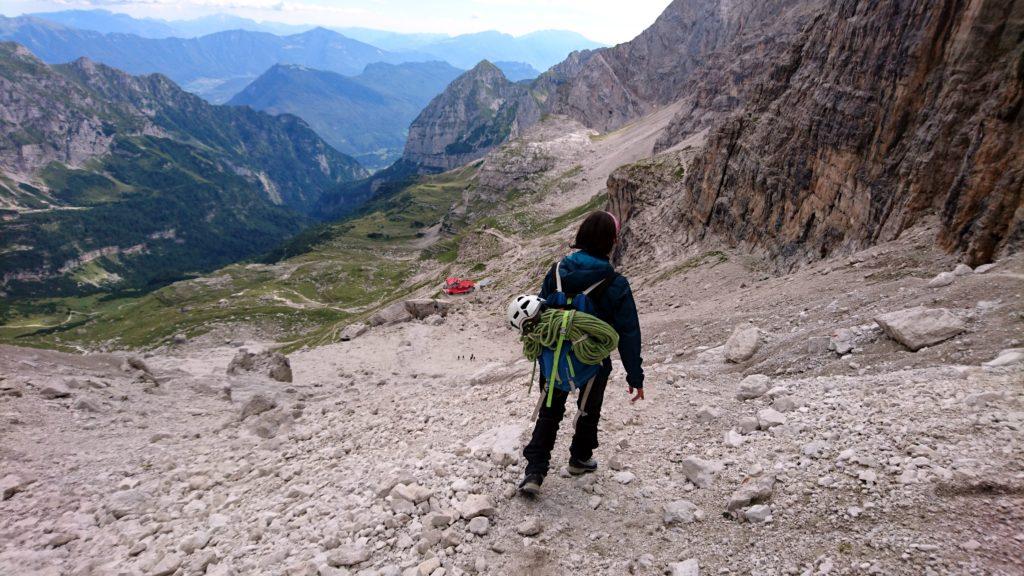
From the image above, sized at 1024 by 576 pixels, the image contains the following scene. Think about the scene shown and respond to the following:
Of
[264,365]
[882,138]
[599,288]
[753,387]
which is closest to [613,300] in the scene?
[599,288]

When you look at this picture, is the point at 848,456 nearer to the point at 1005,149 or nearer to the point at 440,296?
the point at 1005,149

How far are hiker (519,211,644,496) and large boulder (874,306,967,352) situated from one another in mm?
5930

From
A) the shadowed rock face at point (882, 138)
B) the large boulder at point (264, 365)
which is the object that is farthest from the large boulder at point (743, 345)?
the large boulder at point (264, 365)

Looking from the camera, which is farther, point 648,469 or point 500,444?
point 500,444

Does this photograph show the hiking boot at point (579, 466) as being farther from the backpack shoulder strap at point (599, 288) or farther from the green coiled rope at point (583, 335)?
the backpack shoulder strap at point (599, 288)

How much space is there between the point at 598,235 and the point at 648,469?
398 centimetres

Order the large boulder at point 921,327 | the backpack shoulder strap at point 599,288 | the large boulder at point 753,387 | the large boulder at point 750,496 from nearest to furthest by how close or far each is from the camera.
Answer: the large boulder at point 750,496 → the backpack shoulder strap at point 599,288 → the large boulder at point 921,327 → the large boulder at point 753,387

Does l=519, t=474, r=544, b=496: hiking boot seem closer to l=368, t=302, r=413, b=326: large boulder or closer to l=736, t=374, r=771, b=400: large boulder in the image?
l=736, t=374, r=771, b=400: large boulder

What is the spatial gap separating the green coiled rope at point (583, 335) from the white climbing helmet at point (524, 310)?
0.19 metres

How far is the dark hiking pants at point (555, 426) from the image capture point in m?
8.61

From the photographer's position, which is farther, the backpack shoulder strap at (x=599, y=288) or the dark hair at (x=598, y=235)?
the dark hair at (x=598, y=235)

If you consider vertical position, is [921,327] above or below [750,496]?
above

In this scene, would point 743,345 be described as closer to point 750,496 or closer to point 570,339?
point 750,496

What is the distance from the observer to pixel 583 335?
8.12 metres
